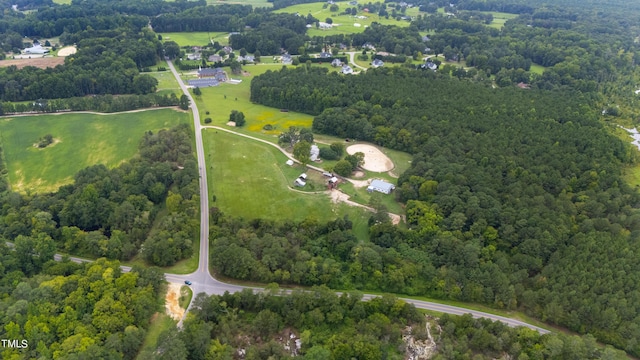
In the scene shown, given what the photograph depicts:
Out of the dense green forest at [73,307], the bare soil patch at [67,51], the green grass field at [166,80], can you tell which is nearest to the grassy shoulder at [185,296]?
the dense green forest at [73,307]

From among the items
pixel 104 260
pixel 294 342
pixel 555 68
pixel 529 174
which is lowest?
pixel 294 342

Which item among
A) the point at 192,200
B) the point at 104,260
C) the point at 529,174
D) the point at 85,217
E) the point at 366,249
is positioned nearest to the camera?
the point at 104,260

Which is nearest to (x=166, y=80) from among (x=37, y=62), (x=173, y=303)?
(x=37, y=62)

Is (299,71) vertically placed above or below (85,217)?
above

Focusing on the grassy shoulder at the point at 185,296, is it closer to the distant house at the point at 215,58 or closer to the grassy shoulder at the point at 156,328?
the grassy shoulder at the point at 156,328

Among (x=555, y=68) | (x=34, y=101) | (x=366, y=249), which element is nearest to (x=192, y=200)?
(x=366, y=249)

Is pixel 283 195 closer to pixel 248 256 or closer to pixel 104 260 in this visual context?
pixel 248 256

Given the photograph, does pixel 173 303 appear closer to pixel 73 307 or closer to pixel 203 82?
pixel 73 307

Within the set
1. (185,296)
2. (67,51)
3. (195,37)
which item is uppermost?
(195,37)
